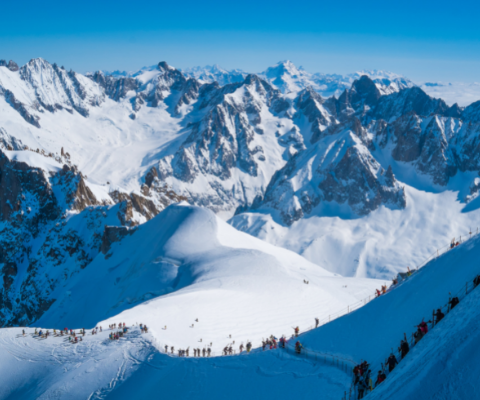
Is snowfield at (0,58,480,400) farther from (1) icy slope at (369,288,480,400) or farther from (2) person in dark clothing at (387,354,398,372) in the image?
(2) person in dark clothing at (387,354,398,372)

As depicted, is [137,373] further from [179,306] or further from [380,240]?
[380,240]

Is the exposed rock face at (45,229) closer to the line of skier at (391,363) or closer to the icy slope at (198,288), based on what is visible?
the icy slope at (198,288)

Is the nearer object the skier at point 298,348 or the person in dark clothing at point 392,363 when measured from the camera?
the person in dark clothing at point 392,363

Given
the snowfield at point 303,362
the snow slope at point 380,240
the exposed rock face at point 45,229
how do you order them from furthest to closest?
the snow slope at point 380,240
the exposed rock face at point 45,229
the snowfield at point 303,362

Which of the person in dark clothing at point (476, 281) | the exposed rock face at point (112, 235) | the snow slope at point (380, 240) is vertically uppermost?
the person in dark clothing at point (476, 281)

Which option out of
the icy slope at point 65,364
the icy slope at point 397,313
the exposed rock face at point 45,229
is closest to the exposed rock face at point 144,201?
the exposed rock face at point 45,229

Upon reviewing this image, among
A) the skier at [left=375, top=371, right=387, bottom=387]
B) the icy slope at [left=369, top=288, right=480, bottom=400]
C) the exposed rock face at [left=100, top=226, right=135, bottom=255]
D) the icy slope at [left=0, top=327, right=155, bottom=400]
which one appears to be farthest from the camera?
the exposed rock face at [left=100, top=226, right=135, bottom=255]

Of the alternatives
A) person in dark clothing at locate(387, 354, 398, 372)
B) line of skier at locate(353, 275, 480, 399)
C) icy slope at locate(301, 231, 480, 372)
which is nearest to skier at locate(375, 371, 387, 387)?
line of skier at locate(353, 275, 480, 399)

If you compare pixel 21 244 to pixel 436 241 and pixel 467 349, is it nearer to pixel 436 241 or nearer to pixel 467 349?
pixel 467 349
